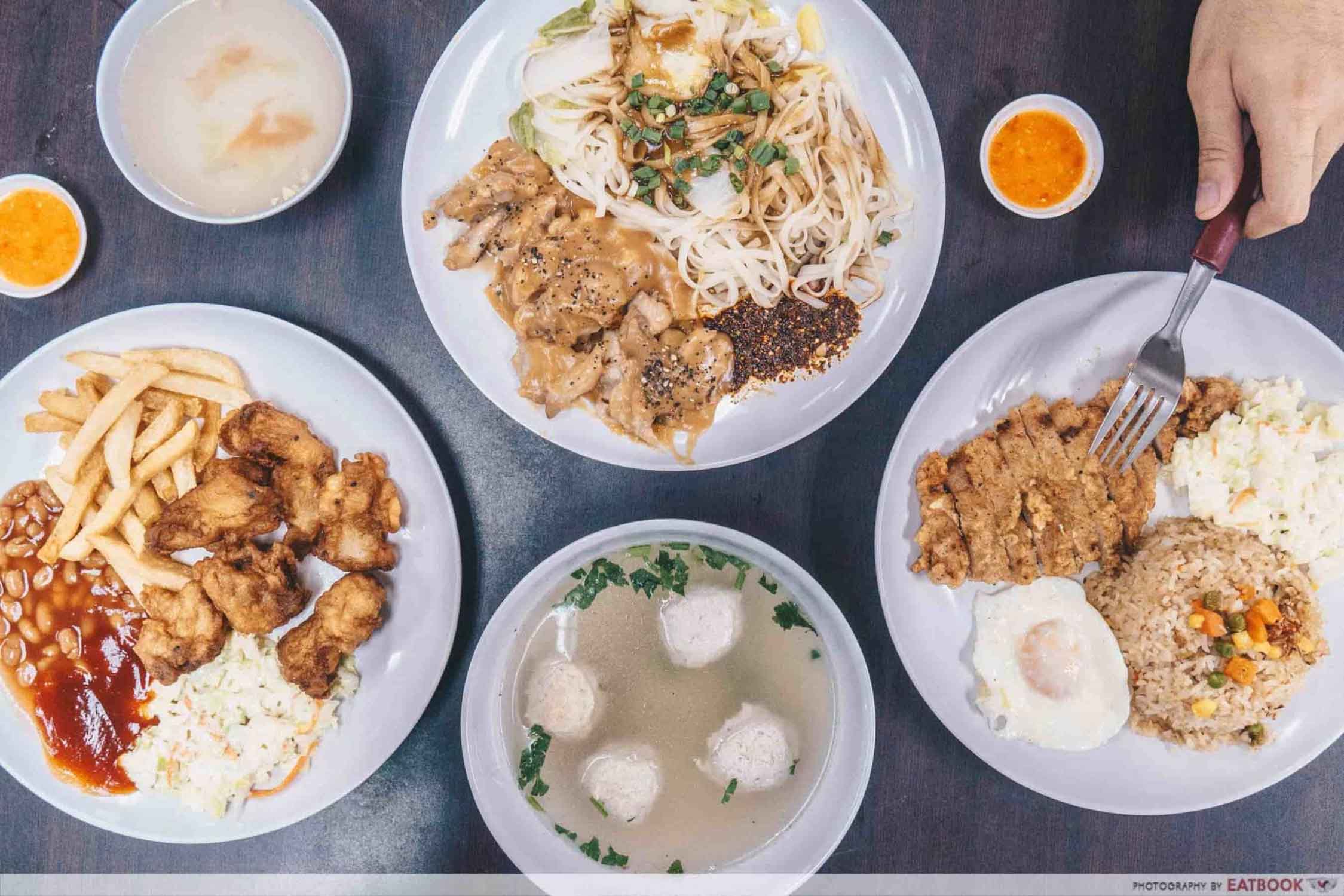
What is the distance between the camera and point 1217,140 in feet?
8.39

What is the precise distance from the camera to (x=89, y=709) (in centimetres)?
283

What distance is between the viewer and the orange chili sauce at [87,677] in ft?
9.23

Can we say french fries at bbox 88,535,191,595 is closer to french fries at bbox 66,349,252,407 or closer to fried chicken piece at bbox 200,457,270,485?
fried chicken piece at bbox 200,457,270,485

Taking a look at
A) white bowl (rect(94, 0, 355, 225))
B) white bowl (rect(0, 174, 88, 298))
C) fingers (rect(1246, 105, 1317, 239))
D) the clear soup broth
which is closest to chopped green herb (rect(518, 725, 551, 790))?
the clear soup broth

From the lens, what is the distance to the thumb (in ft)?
8.30

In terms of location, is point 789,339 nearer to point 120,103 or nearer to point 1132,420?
point 1132,420

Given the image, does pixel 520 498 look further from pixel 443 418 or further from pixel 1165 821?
pixel 1165 821

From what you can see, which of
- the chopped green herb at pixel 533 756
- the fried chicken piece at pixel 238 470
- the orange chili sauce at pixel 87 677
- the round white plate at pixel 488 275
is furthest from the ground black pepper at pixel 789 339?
the orange chili sauce at pixel 87 677

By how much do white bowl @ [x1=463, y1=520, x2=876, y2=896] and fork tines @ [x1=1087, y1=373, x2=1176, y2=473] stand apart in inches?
39.4

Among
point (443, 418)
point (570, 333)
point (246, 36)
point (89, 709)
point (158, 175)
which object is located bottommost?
point (89, 709)

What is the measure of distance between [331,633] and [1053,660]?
7.41ft

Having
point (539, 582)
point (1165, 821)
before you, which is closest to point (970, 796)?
point (1165, 821)

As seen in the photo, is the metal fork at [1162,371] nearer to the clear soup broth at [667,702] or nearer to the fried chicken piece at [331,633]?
the clear soup broth at [667,702]

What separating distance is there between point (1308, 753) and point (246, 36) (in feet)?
13.5
